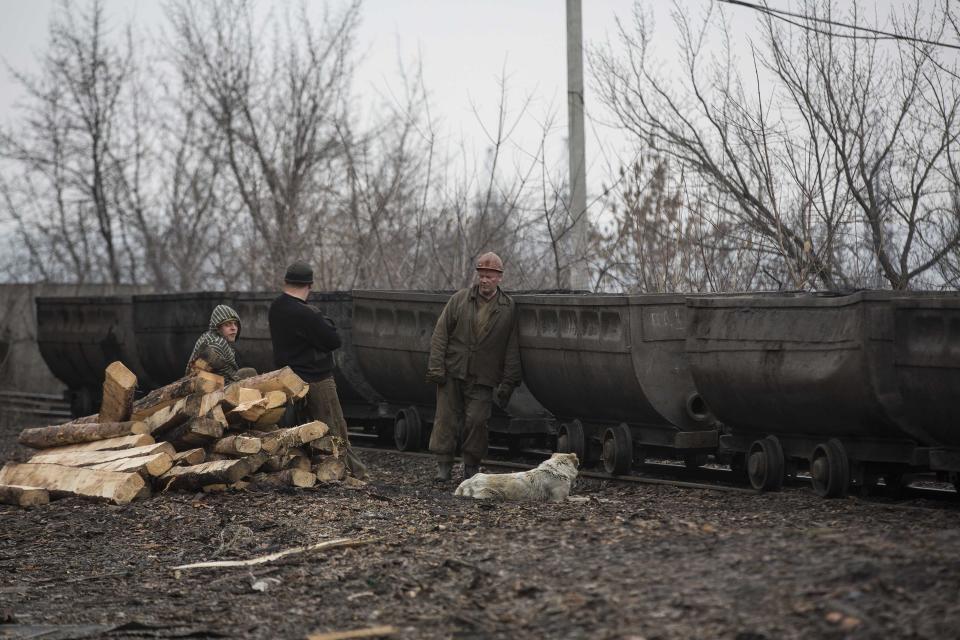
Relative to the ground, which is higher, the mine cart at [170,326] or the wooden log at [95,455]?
the mine cart at [170,326]

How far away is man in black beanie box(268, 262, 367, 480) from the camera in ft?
37.4

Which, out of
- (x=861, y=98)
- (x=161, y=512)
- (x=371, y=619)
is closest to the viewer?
(x=371, y=619)

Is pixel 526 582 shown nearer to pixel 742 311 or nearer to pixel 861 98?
pixel 742 311

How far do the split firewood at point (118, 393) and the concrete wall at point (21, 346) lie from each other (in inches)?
617

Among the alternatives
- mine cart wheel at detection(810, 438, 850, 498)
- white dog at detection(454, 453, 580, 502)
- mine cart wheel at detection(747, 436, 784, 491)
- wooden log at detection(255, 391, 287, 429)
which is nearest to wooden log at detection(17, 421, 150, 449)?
wooden log at detection(255, 391, 287, 429)

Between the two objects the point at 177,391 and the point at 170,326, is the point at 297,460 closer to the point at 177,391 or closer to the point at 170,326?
the point at 177,391

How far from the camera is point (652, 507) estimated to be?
9.71m

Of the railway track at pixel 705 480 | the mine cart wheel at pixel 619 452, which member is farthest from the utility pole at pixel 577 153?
the mine cart wheel at pixel 619 452

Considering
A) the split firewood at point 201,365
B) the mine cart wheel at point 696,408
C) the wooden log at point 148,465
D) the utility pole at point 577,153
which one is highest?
the utility pole at point 577,153

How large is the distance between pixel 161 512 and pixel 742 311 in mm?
4828

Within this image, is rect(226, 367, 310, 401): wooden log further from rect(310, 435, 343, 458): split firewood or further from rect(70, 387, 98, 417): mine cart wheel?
rect(70, 387, 98, 417): mine cart wheel

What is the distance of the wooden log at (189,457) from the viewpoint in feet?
37.5

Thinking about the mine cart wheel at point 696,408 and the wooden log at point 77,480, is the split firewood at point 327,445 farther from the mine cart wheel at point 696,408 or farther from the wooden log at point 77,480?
the mine cart wheel at point 696,408

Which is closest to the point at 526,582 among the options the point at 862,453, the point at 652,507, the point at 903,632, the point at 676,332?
the point at 903,632
